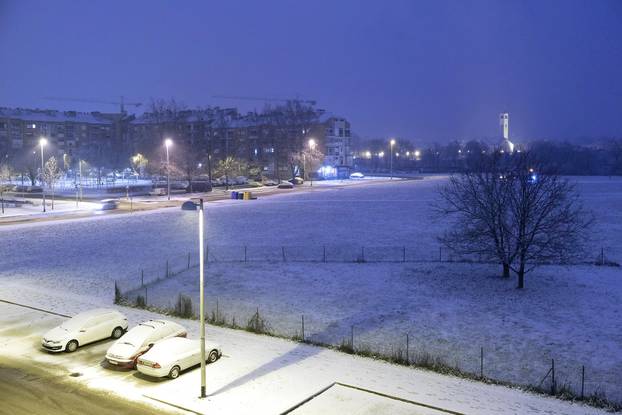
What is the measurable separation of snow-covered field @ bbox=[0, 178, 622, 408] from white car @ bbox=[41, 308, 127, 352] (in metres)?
6.10

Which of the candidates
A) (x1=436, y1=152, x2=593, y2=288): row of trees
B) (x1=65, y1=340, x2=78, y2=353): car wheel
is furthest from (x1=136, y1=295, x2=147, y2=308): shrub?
(x1=436, y1=152, x2=593, y2=288): row of trees

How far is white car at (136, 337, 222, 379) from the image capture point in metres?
16.9

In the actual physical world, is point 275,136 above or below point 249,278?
above

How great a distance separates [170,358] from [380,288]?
14.7m

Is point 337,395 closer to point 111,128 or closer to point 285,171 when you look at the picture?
point 285,171

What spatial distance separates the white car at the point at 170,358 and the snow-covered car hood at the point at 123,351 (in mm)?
700

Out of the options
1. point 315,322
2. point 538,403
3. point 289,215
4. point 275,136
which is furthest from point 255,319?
point 275,136

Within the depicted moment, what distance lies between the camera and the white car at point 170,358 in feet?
55.5

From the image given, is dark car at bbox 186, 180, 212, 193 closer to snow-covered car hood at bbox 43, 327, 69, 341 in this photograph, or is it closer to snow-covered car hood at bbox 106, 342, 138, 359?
snow-covered car hood at bbox 43, 327, 69, 341

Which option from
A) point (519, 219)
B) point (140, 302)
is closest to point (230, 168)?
point (519, 219)

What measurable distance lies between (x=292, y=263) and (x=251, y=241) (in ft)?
26.0

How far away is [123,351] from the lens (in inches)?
707

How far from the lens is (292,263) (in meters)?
35.2

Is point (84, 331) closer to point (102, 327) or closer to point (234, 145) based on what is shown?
point (102, 327)
